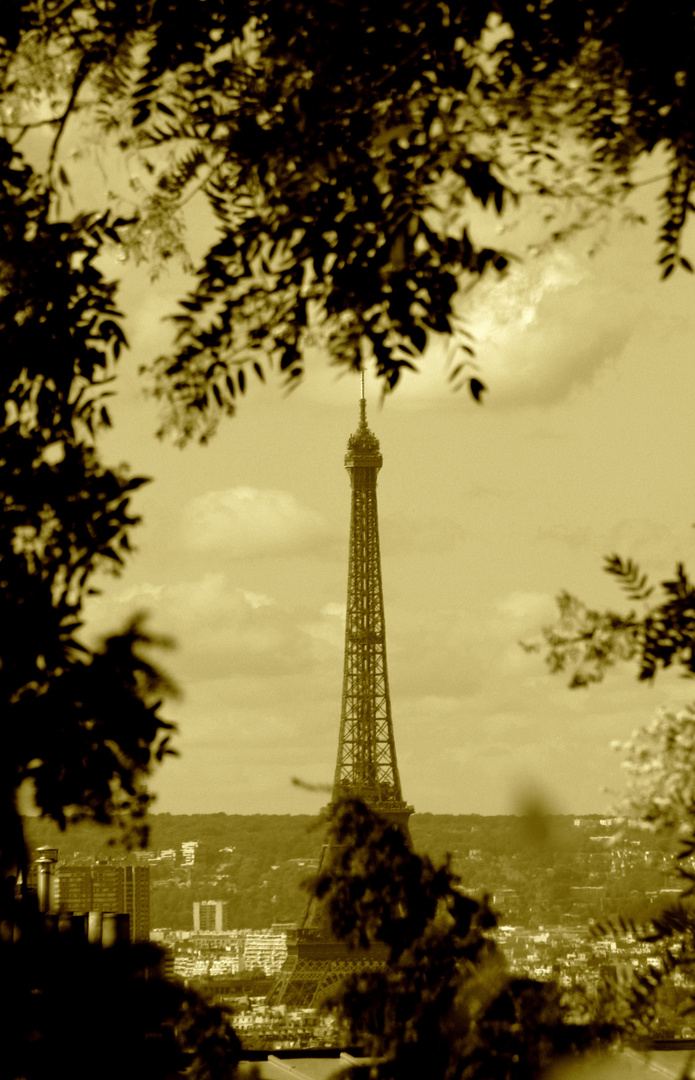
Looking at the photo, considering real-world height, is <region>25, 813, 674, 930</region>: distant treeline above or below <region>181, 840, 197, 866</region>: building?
below

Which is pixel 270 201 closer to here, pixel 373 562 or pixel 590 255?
pixel 590 255

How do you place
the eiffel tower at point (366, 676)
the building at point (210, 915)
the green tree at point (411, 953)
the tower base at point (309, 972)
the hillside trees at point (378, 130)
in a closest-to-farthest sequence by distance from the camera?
the hillside trees at point (378, 130)
the green tree at point (411, 953)
the tower base at point (309, 972)
the eiffel tower at point (366, 676)
the building at point (210, 915)

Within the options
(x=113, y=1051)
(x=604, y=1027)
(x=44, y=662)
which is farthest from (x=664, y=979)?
(x=44, y=662)

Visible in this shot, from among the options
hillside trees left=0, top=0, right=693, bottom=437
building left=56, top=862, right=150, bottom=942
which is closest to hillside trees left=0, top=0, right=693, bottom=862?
hillside trees left=0, top=0, right=693, bottom=437

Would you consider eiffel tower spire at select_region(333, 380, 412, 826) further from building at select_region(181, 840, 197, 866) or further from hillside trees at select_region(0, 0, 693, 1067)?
hillside trees at select_region(0, 0, 693, 1067)

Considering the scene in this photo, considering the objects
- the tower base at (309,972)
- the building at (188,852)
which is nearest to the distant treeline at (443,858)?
the building at (188,852)

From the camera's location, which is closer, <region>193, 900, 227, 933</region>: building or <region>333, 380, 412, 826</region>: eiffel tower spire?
<region>333, 380, 412, 826</region>: eiffel tower spire

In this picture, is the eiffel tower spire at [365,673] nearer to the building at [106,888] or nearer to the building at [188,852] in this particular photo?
the building at [106,888]

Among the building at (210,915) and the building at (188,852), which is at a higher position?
the building at (188,852)

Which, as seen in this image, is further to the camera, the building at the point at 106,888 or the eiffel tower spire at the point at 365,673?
the eiffel tower spire at the point at 365,673
